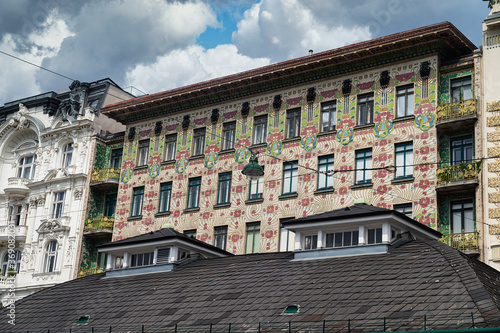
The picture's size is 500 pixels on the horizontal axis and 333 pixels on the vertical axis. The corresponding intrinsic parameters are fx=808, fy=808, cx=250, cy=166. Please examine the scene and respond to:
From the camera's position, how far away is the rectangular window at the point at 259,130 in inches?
1930

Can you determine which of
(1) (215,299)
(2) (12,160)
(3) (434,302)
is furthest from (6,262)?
(3) (434,302)

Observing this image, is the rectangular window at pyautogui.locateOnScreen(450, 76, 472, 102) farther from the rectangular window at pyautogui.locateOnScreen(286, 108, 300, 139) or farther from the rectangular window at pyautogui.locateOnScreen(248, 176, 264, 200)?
the rectangular window at pyautogui.locateOnScreen(248, 176, 264, 200)

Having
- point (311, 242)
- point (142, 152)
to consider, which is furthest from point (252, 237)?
point (142, 152)

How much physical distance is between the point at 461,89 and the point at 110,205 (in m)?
26.4

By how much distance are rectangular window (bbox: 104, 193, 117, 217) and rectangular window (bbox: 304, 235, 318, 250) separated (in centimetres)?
2329

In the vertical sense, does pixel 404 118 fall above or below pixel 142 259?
above

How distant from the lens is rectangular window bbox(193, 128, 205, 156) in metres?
51.7

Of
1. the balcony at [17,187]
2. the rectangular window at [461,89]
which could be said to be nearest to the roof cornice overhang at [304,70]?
the rectangular window at [461,89]

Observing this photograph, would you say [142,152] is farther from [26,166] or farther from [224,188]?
[26,166]

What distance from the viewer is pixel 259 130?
4938cm

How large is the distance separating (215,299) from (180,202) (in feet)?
62.2

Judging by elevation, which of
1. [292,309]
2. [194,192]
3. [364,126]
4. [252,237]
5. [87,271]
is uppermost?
[364,126]

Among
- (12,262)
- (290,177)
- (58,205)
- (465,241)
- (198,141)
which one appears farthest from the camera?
(12,262)

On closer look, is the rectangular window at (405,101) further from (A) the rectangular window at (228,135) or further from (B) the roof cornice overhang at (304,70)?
(A) the rectangular window at (228,135)
